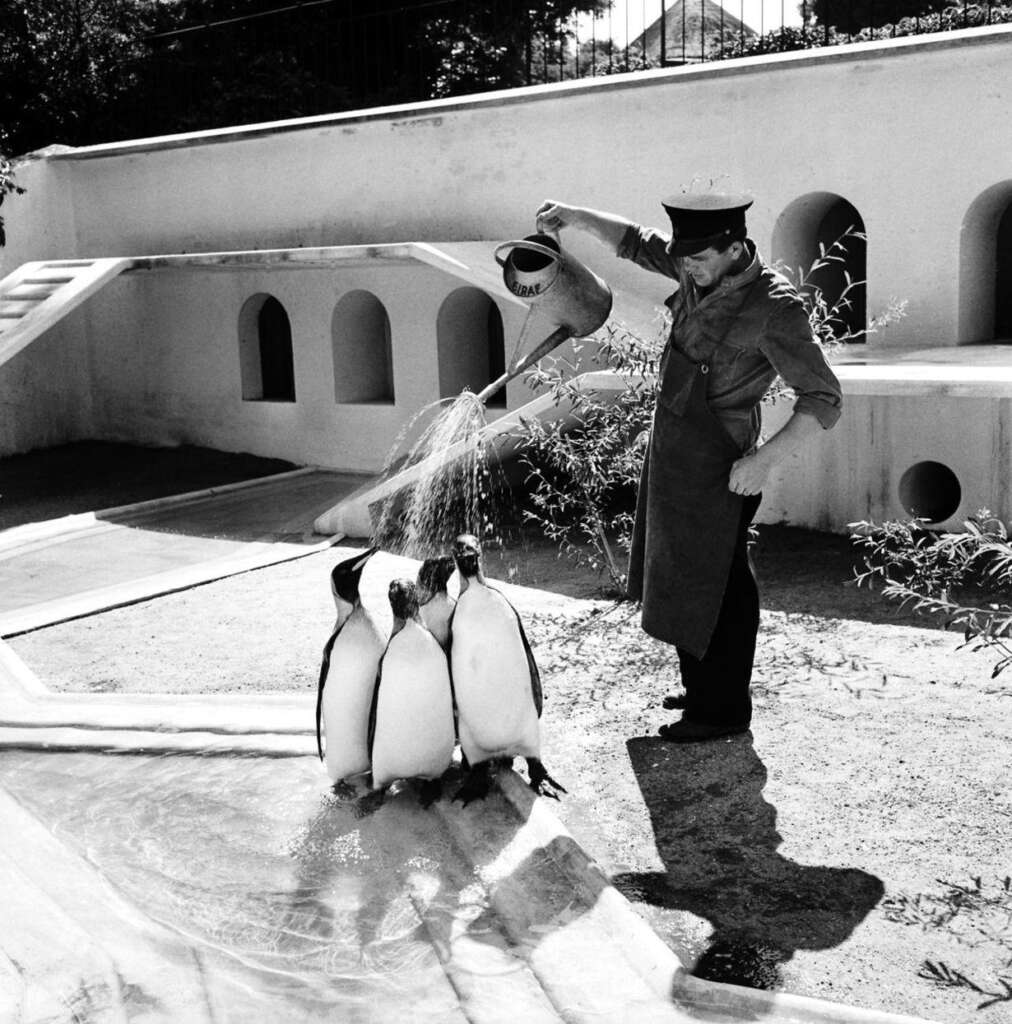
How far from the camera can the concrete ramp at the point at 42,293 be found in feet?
37.1

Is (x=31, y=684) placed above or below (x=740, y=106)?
below

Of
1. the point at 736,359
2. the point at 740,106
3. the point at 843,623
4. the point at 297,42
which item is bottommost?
the point at 843,623

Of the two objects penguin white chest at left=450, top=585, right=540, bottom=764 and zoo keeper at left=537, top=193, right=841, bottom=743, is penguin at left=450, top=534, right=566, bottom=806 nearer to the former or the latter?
penguin white chest at left=450, top=585, right=540, bottom=764

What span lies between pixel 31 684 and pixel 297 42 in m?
14.1

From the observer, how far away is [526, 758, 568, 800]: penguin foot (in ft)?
15.8

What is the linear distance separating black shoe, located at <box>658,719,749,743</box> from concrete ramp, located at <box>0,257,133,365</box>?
294 inches

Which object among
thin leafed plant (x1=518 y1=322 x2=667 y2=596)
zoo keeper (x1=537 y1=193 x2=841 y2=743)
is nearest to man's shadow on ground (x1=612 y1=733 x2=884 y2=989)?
zoo keeper (x1=537 y1=193 x2=841 y2=743)

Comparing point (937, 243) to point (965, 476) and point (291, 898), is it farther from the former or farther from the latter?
point (291, 898)

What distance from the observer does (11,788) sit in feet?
16.6

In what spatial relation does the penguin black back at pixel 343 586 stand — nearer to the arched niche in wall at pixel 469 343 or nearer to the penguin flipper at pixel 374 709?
the penguin flipper at pixel 374 709

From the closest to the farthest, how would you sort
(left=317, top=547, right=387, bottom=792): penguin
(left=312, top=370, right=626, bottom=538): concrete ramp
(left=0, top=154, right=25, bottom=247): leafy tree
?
(left=317, top=547, right=387, bottom=792): penguin, (left=312, top=370, right=626, bottom=538): concrete ramp, (left=0, top=154, right=25, bottom=247): leafy tree

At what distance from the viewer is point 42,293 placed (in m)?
12.2

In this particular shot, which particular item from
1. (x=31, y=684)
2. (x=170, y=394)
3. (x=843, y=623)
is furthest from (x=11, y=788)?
(x=170, y=394)

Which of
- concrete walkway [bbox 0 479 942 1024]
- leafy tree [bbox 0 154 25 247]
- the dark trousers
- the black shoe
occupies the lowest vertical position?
the black shoe
